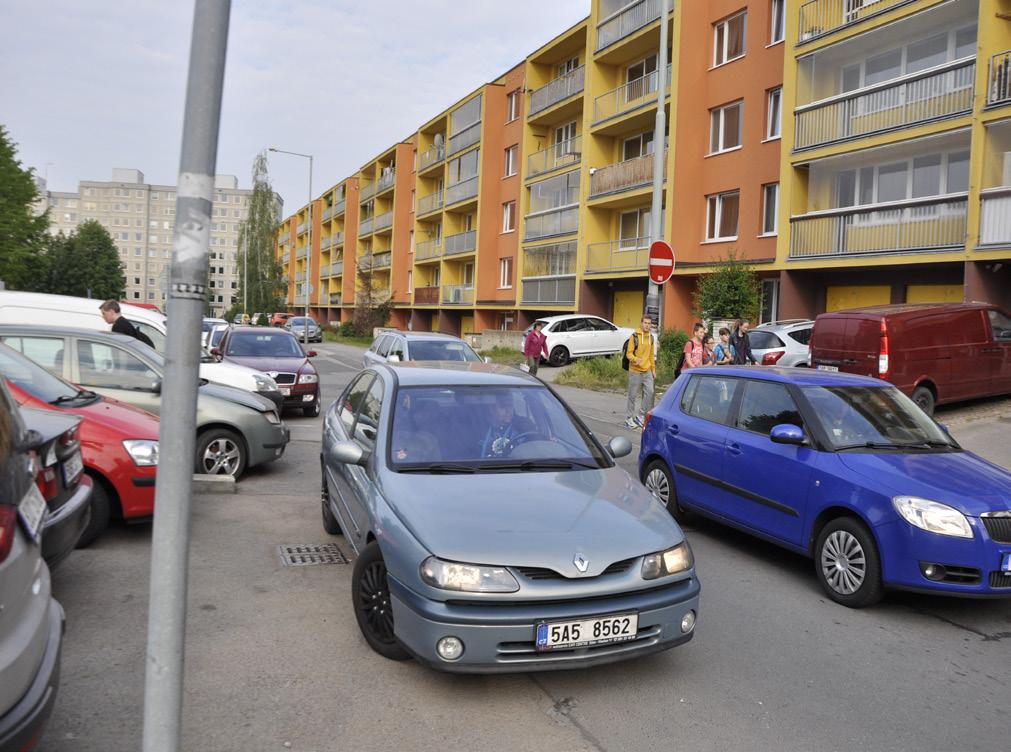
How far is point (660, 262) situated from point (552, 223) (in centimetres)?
1878

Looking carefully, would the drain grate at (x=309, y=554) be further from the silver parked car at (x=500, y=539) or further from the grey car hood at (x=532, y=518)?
the grey car hood at (x=532, y=518)

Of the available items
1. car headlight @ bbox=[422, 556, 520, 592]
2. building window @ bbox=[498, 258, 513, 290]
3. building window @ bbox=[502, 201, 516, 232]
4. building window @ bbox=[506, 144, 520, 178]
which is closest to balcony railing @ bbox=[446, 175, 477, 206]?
building window @ bbox=[502, 201, 516, 232]

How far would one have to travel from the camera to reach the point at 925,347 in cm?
1288

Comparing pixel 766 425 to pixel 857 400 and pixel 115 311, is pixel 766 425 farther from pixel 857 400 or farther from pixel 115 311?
pixel 115 311

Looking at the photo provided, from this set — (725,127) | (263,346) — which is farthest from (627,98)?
(263,346)

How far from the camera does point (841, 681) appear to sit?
14.3 ft

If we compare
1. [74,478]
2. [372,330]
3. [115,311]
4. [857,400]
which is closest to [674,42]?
[115,311]

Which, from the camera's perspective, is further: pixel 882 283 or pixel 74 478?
pixel 882 283

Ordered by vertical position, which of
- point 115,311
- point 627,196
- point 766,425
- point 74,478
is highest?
point 627,196

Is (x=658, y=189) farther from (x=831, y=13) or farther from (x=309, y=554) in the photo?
(x=309, y=554)

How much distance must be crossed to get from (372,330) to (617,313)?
24.1 meters

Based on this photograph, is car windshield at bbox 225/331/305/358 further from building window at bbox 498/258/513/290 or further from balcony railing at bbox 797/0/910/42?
building window at bbox 498/258/513/290

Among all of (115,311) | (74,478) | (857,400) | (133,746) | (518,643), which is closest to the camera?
(133,746)

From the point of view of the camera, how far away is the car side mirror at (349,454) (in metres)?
4.92
